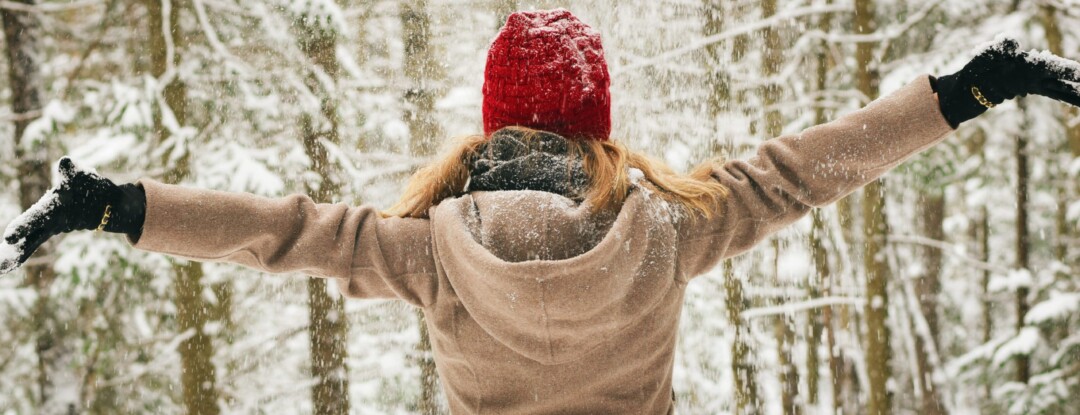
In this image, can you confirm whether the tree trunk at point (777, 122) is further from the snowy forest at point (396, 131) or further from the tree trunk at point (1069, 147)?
the tree trunk at point (1069, 147)

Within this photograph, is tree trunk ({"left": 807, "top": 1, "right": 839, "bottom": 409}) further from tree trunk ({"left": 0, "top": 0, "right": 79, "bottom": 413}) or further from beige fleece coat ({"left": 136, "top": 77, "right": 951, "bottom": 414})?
tree trunk ({"left": 0, "top": 0, "right": 79, "bottom": 413})

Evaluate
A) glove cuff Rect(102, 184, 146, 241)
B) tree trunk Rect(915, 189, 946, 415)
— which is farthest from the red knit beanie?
tree trunk Rect(915, 189, 946, 415)

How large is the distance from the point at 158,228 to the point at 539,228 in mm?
772

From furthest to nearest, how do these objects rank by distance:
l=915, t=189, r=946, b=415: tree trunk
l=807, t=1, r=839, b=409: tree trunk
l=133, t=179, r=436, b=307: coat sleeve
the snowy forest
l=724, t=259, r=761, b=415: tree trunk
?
1. l=915, t=189, r=946, b=415: tree trunk
2. l=807, t=1, r=839, b=409: tree trunk
3. l=724, t=259, r=761, b=415: tree trunk
4. the snowy forest
5. l=133, t=179, r=436, b=307: coat sleeve

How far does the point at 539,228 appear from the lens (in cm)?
161

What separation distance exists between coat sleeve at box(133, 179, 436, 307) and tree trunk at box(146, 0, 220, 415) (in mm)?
5392

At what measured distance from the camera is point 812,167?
5.87ft

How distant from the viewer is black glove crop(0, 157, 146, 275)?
1396 millimetres

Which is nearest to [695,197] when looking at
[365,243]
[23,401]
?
[365,243]

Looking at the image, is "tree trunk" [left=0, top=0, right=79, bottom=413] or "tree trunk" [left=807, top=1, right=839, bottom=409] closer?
"tree trunk" [left=0, top=0, right=79, bottom=413]

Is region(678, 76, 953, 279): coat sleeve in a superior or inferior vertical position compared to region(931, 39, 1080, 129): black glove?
inferior

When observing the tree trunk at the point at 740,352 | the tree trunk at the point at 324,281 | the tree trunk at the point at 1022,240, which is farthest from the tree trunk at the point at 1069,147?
the tree trunk at the point at 324,281

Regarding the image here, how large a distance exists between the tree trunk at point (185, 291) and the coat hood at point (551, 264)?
18.4ft

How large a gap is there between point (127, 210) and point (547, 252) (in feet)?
2.77
